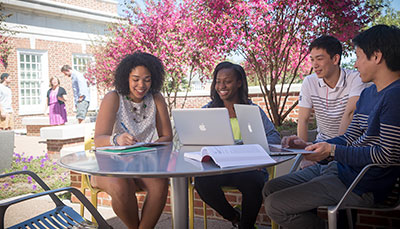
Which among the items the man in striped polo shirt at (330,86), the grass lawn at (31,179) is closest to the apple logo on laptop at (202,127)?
the man in striped polo shirt at (330,86)

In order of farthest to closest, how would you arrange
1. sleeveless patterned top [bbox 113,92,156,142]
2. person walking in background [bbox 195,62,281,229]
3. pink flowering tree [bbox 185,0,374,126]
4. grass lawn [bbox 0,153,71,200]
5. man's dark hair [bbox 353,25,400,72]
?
1. pink flowering tree [bbox 185,0,374,126]
2. grass lawn [bbox 0,153,71,200]
3. sleeveless patterned top [bbox 113,92,156,142]
4. person walking in background [bbox 195,62,281,229]
5. man's dark hair [bbox 353,25,400,72]

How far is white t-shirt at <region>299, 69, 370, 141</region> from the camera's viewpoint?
2779 mm

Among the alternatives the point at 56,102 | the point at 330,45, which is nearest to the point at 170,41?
the point at 56,102

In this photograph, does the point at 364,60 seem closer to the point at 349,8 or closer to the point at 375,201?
the point at 375,201

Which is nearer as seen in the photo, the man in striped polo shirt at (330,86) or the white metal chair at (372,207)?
the white metal chair at (372,207)

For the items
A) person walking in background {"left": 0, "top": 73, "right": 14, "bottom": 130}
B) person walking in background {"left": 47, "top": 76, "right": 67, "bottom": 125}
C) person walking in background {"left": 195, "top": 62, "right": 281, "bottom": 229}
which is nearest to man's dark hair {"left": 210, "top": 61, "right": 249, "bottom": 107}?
person walking in background {"left": 195, "top": 62, "right": 281, "bottom": 229}

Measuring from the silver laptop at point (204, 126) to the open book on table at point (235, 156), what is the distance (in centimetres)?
37

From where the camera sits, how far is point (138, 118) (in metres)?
2.84

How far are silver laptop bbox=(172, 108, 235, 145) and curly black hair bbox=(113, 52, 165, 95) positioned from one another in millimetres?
733

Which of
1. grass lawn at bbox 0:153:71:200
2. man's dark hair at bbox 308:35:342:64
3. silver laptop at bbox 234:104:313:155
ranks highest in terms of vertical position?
man's dark hair at bbox 308:35:342:64

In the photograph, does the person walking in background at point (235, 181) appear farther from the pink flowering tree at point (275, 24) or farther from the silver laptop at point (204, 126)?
the pink flowering tree at point (275, 24)

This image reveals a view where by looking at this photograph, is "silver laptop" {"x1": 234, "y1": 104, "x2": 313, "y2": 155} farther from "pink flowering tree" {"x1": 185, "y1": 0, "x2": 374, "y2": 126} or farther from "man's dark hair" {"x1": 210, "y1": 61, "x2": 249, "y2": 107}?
"pink flowering tree" {"x1": 185, "y1": 0, "x2": 374, "y2": 126}

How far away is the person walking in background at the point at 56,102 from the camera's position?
8666mm

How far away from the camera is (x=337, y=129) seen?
111 inches
